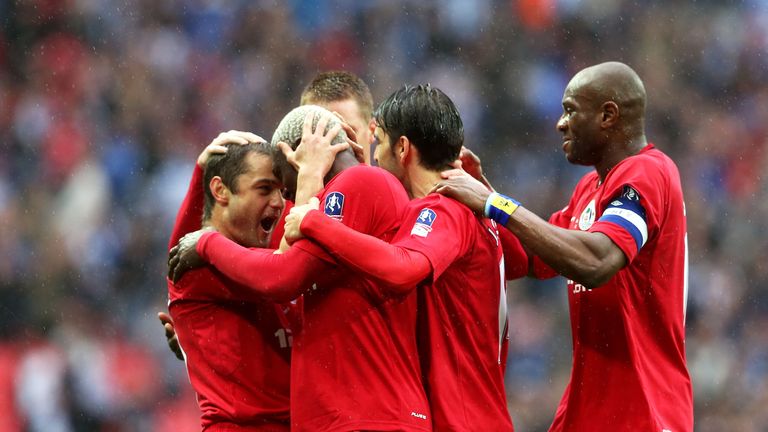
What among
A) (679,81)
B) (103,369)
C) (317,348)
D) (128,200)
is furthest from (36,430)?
(679,81)

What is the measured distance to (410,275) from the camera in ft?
13.1

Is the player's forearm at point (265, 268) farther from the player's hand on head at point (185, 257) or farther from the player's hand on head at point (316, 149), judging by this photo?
the player's hand on head at point (316, 149)

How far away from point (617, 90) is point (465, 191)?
38.6 inches

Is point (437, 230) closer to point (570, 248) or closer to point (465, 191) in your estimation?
point (465, 191)

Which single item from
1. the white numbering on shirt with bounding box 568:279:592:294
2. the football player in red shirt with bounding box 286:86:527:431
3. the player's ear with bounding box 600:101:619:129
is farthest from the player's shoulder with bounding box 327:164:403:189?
the player's ear with bounding box 600:101:619:129

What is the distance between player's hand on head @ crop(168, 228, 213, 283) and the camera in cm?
454

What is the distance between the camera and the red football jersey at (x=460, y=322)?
4.25 metres

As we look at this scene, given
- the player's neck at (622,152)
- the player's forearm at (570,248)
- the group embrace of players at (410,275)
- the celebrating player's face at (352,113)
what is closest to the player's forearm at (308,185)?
the group embrace of players at (410,275)

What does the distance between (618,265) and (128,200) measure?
6728 millimetres

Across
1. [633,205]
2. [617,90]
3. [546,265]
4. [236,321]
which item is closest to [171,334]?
[236,321]

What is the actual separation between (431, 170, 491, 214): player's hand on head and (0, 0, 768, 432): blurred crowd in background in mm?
5406

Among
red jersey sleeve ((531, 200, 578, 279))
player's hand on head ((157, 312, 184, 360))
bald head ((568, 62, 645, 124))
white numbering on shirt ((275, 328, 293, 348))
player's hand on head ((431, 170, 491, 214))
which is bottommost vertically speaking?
player's hand on head ((157, 312, 184, 360))

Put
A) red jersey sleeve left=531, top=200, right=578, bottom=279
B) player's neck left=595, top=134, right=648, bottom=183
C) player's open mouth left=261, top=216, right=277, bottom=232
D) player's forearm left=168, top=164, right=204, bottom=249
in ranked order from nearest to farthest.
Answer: player's open mouth left=261, top=216, right=277, bottom=232, player's neck left=595, top=134, right=648, bottom=183, player's forearm left=168, top=164, right=204, bottom=249, red jersey sleeve left=531, top=200, right=578, bottom=279

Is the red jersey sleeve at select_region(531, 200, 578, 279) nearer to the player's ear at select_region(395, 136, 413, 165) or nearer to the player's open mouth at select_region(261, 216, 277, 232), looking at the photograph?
the player's ear at select_region(395, 136, 413, 165)
